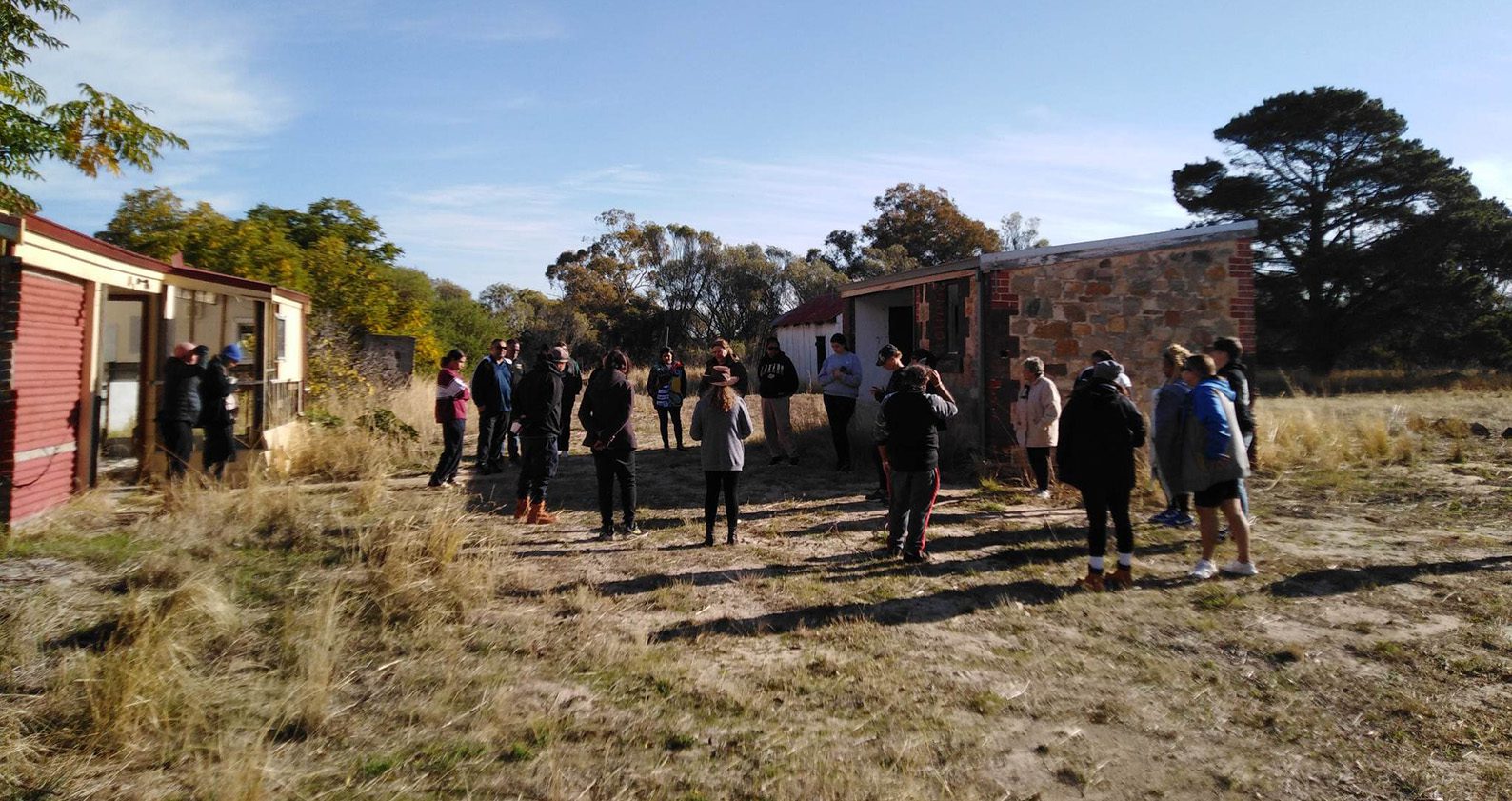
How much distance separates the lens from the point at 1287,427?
39.5ft

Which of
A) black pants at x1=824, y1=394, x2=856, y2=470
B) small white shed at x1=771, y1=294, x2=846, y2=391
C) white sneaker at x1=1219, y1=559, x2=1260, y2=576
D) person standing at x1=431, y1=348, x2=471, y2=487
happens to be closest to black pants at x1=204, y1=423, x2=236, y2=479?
person standing at x1=431, y1=348, x2=471, y2=487

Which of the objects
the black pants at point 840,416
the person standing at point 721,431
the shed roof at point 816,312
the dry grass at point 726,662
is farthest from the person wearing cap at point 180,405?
the shed roof at point 816,312

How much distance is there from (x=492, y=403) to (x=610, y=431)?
12.1 feet

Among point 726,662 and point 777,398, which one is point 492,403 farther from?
point 726,662

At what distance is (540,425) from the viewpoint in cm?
820

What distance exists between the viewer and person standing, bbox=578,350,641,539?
761 centimetres

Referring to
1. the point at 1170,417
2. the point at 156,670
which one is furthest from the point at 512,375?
the point at 1170,417

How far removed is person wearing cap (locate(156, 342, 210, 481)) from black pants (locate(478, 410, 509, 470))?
11.0ft

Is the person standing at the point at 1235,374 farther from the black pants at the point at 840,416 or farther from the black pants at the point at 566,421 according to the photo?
the black pants at the point at 566,421

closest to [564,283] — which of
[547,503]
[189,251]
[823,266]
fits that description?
[823,266]

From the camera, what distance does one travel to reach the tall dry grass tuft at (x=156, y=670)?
3844mm

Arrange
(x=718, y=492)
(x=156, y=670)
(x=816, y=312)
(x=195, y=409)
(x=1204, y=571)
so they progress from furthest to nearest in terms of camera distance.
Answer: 1. (x=816, y=312)
2. (x=195, y=409)
3. (x=718, y=492)
4. (x=1204, y=571)
5. (x=156, y=670)

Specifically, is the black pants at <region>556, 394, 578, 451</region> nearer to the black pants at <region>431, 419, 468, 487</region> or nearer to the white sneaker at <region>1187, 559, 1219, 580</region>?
the black pants at <region>431, 419, 468, 487</region>

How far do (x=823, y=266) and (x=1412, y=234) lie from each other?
872 inches
